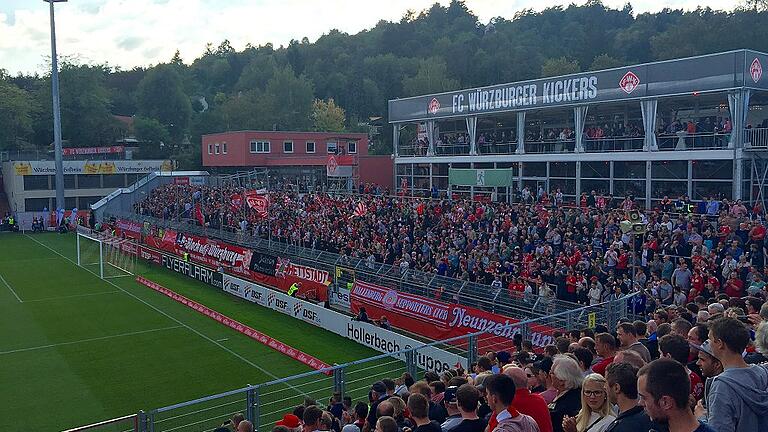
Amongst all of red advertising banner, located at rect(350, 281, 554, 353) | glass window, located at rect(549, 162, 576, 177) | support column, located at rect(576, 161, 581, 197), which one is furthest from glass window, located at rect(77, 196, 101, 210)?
support column, located at rect(576, 161, 581, 197)

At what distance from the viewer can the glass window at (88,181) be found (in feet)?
214

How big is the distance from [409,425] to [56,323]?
22150 mm

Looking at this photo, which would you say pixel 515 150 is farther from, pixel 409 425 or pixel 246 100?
pixel 246 100

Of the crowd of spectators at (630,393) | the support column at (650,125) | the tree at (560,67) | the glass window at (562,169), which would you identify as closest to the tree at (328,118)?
the tree at (560,67)

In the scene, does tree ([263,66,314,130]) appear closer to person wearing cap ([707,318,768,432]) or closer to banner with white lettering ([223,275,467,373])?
banner with white lettering ([223,275,467,373])

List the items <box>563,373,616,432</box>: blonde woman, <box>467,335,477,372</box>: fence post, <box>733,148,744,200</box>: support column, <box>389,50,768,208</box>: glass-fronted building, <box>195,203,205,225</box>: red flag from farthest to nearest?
<box>195,203,205,225</box>: red flag < <box>389,50,768,208</box>: glass-fronted building < <box>733,148,744,200</box>: support column < <box>467,335,477,372</box>: fence post < <box>563,373,616,432</box>: blonde woman

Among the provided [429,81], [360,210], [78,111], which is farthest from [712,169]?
[78,111]

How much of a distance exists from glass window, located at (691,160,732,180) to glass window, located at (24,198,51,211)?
56.1 meters

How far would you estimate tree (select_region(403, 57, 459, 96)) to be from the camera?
3327 inches

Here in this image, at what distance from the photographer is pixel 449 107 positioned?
40.2m

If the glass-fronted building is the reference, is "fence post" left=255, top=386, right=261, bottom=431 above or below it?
below

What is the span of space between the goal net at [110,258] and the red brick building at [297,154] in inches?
646

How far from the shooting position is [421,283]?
79.2ft

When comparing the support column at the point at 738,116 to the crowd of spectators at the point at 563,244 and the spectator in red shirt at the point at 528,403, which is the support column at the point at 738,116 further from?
the spectator in red shirt at the point at 528,403
